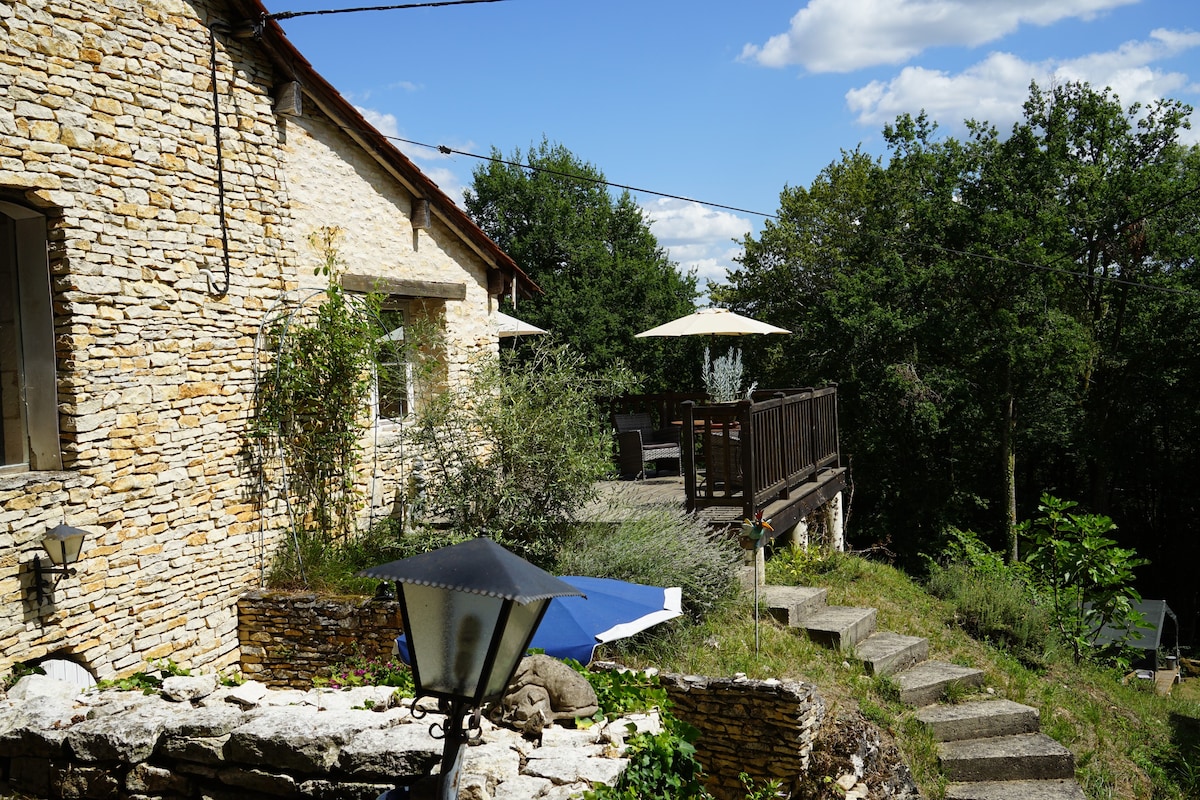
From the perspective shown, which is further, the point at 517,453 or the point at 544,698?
the point at 517,453

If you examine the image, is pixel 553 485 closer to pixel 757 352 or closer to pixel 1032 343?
pixel 1032 343

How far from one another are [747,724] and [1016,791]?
2309 millimetres

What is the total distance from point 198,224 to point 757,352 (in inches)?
683

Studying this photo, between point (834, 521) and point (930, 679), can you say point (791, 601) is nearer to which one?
point (930, 679)

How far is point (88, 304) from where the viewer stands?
21.7 ft

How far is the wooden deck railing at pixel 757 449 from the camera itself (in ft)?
31.2

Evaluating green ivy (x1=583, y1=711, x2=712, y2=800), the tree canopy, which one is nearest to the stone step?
green ivy (x1=583, y1=711, x2=712, y2=800)

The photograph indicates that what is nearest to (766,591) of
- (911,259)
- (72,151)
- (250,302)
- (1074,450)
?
(250,302)

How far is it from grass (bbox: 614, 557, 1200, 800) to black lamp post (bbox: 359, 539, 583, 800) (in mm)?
4597

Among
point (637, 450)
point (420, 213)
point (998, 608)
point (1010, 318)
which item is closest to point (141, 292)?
point (420, 213)

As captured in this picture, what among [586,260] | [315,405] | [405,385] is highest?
[586,260]

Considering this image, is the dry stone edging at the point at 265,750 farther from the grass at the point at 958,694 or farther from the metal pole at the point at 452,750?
the grass at the point at 958,694

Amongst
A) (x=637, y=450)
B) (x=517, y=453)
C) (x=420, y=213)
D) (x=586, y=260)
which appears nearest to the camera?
(x=517, y=453)

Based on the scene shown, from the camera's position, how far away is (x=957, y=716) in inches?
Result: 306
